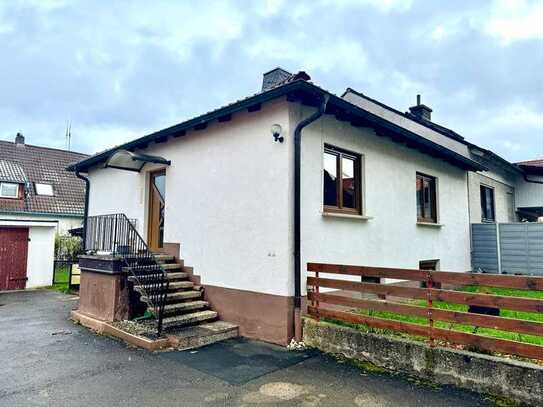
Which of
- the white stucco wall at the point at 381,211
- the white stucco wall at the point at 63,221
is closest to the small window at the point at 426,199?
the white stucco wall at the point at 381,211

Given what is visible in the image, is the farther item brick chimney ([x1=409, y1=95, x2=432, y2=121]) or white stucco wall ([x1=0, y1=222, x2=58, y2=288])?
brick chimney ([x1=409, y1=95, x2=432, y2=121])

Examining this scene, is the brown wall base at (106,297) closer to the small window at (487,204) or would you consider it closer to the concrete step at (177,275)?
the concrete step at (177,275)

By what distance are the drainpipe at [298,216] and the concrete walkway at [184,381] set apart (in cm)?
54

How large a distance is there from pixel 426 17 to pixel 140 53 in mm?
11485

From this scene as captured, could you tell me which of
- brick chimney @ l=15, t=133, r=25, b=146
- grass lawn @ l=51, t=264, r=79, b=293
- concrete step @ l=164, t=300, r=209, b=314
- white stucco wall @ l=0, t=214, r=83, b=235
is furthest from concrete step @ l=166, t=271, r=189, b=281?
brick chimney @ l=15, t=133, r=25, b=146

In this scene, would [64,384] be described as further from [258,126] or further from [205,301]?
[258,126]

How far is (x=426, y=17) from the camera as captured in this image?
9.72m

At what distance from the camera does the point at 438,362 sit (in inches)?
158

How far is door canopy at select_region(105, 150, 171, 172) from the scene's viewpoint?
25.3 ft

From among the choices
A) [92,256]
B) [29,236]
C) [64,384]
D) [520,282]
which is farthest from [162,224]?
[29,236]

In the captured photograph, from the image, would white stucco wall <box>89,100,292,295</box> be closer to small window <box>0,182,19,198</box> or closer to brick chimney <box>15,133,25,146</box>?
small window <box>0,182,19,198</box>

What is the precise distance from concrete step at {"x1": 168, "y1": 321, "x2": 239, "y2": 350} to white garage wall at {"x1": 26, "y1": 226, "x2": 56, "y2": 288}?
11436 millimetres

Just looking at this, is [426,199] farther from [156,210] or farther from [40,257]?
[40,257]

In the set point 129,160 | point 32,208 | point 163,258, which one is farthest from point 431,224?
point 32,208
